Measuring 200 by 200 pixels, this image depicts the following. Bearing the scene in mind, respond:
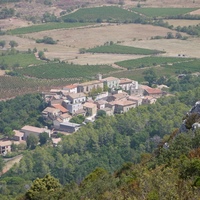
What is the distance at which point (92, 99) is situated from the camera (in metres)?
67.9

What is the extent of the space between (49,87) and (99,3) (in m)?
61.9

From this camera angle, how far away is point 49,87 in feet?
244

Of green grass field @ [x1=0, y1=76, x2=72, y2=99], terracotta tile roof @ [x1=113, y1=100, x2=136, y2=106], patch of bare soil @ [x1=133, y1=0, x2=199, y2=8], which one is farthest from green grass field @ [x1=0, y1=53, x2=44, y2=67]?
patch of bare soil @ [x1=133, y1=0, x2=199, y2=8]

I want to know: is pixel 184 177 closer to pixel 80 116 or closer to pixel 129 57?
pixel 80 116

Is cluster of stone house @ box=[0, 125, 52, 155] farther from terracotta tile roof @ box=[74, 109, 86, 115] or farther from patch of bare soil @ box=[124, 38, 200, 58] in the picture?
patch of bare soil @ box=[124, 38, 200, 58]

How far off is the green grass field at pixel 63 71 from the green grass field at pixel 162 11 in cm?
3793

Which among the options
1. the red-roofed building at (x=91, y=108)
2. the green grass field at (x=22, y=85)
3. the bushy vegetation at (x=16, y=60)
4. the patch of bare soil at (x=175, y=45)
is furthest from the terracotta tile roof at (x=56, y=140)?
the patch of bare soil at (x=175, y=45)

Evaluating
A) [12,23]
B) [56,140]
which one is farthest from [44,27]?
[56,140]

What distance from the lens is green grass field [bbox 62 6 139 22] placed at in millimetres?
117562

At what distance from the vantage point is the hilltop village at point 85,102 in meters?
58.7

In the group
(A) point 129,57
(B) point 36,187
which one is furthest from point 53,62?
(B) point 36,187

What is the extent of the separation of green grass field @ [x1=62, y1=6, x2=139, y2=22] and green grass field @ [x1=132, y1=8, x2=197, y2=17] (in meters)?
2.38

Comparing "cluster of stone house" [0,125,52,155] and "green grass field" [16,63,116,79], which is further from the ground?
"cluster of stone house" [0,125,52,155]

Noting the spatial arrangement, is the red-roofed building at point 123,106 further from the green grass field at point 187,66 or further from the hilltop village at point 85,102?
the green grass field at point 187,66
